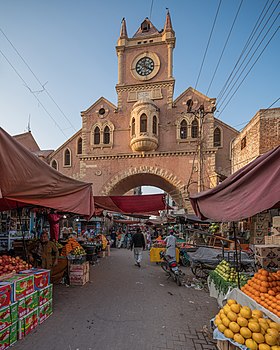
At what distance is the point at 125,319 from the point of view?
14.8 ft

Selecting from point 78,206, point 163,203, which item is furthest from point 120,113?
point 78,206

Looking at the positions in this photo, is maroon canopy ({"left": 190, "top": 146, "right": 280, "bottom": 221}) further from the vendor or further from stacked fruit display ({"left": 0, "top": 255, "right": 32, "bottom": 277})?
the vendor

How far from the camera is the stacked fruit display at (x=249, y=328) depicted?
2.44 meters

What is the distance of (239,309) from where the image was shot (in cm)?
290

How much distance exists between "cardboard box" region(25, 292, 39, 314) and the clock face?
22.6 m

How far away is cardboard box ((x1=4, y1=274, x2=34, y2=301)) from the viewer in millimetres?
3521

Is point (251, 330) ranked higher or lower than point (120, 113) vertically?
lower

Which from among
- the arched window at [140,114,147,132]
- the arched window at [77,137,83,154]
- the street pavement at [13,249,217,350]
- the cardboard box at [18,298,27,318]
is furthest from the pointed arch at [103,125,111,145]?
the cardboard box at [18,298,27,318]

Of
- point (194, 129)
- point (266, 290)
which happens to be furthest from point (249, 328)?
point (194, 129)

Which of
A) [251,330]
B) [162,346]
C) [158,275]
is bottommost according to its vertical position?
[158,275]

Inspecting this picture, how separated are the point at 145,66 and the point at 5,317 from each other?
78.3 ft

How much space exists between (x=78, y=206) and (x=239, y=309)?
336cm

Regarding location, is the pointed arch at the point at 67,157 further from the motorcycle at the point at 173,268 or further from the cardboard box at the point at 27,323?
the cardboard box at the point at 27,323

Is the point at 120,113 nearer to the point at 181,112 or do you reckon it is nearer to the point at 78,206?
the point at 181,112
